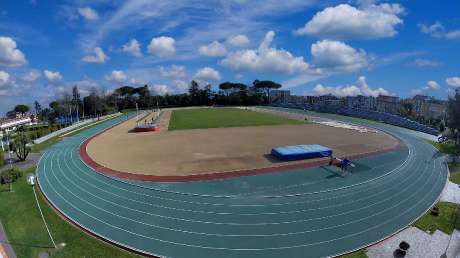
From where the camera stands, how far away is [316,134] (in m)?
34.9

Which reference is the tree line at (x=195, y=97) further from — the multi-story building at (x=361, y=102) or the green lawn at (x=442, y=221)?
the green lawn at (x=442, y=221)

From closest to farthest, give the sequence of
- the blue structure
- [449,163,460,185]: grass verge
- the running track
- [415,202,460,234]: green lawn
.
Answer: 1. the running track
2. [415,202,460,234]: green lawn
3. [449,163,460,185]: grass verge
4. the blue structure

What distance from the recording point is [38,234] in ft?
43.4

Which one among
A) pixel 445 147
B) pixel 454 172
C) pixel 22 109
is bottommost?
pixel 454 172

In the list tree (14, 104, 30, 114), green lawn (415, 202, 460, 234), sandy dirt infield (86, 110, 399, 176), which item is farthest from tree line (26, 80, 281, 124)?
green lawn (415, 202, 460, 234)

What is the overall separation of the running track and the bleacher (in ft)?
A: 75.2

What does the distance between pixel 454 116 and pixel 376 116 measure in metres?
28.2

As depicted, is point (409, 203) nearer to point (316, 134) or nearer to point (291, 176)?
point (291, 176)

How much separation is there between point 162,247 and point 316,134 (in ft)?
88.3

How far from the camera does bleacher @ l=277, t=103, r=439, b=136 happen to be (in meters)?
41.5

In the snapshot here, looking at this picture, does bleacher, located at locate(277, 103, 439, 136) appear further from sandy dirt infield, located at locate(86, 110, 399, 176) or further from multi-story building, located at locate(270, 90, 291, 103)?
multi-story building, located at locate(270, 90, 291, 103)

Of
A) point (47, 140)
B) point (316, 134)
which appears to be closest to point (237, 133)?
point (316, 134)

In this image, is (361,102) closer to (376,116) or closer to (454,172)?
(376,116)

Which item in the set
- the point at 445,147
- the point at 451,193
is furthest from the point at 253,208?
the point at 445,147
